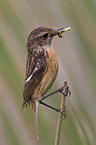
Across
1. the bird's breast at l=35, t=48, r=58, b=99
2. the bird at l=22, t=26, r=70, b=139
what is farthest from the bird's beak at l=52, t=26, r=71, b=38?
the bird's breast at l=35, t=48, r=58, b=99

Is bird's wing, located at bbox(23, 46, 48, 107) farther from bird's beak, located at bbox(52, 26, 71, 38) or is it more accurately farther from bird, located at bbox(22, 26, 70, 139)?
bird's beak, located at bbox(52, 26, 71, 38)

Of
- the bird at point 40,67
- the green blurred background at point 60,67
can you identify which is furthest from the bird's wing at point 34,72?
the green blurred background at point 60,67

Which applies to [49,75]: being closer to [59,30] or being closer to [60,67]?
[60,67]

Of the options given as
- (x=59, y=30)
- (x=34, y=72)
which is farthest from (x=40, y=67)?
(x=59, y=30)
